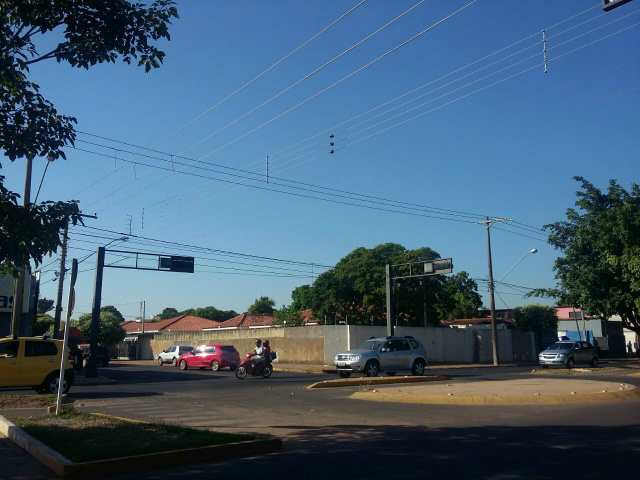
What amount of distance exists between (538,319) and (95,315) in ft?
137

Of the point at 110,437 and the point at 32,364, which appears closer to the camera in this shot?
the point at 110,437

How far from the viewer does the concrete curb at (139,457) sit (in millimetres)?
7032

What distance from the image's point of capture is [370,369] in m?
24.5

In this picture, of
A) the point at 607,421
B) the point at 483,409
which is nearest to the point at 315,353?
the point at 483,409

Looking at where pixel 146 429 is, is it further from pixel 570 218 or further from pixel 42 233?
pixel 570 218

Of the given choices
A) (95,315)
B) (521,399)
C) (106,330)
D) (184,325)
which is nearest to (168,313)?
(184,325)

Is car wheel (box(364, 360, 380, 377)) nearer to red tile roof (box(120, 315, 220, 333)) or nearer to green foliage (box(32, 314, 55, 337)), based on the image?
green foliage (box(32, 314, 55, 337))

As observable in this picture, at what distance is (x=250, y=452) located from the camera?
834 centimetres

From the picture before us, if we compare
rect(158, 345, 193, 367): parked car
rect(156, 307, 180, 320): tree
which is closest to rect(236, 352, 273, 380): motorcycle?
rect(158, 345, 193, 367): parked car

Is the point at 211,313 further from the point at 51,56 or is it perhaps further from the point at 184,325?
the point at 51,56

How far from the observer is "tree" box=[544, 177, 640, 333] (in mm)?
33375

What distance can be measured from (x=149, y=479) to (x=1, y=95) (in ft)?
20.5

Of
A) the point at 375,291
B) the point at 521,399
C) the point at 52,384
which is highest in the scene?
the point at 375,291

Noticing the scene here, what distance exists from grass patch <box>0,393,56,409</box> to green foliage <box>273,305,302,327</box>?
38.3 meters
